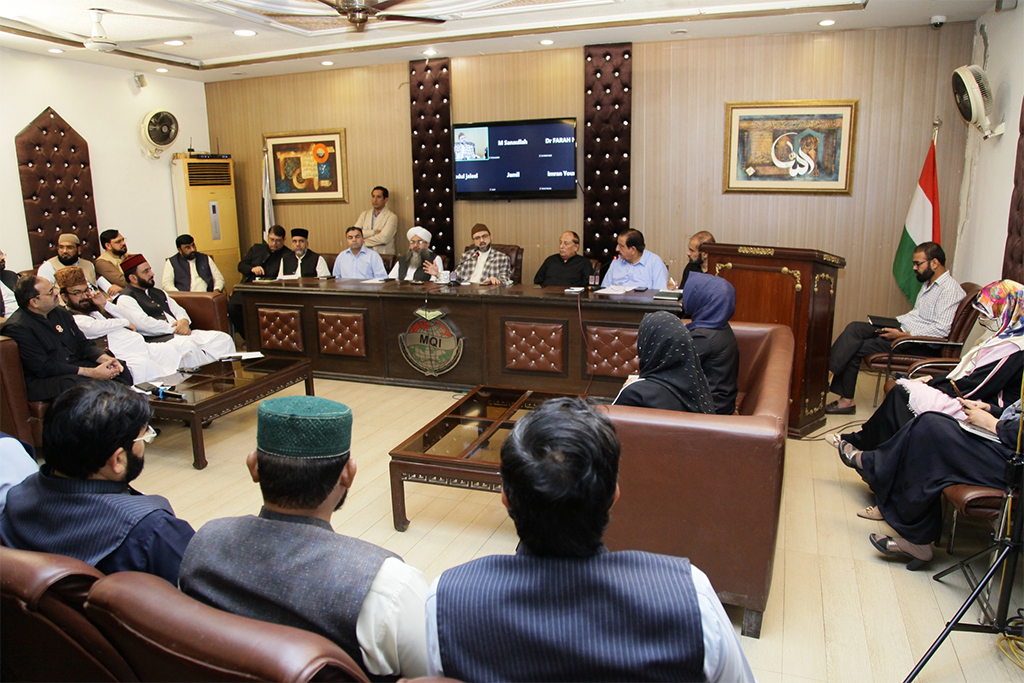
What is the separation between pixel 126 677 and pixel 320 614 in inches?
16.2

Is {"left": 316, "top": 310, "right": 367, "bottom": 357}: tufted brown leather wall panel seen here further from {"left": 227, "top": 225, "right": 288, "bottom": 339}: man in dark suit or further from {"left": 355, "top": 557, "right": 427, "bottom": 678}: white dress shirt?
{"left": 355, "top": 557, "right": 427, "bottom": 678}: white dress shirt

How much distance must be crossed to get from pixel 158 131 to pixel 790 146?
6680 millimetres

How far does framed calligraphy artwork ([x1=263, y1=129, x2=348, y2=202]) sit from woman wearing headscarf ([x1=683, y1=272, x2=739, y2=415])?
5529mm

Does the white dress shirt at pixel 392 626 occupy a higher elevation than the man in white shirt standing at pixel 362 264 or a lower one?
lower

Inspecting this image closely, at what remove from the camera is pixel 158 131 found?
768cm

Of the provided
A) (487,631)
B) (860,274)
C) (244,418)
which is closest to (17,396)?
(244,418)

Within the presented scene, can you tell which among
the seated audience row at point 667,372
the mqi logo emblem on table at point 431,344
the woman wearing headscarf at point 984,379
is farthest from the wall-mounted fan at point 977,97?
the mqi logo emblem on table at point 431,344

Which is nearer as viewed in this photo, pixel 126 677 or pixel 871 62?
pixel 126 677

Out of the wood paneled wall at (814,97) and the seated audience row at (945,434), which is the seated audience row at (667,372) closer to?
the seated audience row at (945,434)

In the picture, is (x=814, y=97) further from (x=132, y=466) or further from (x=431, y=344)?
(x=132, y=466)

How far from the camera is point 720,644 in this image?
102 centimetres

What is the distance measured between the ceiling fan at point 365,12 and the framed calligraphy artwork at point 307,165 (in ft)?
10.4

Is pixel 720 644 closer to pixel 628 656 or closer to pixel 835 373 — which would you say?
pixel 628 656

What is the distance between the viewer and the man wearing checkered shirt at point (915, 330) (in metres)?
4.71
